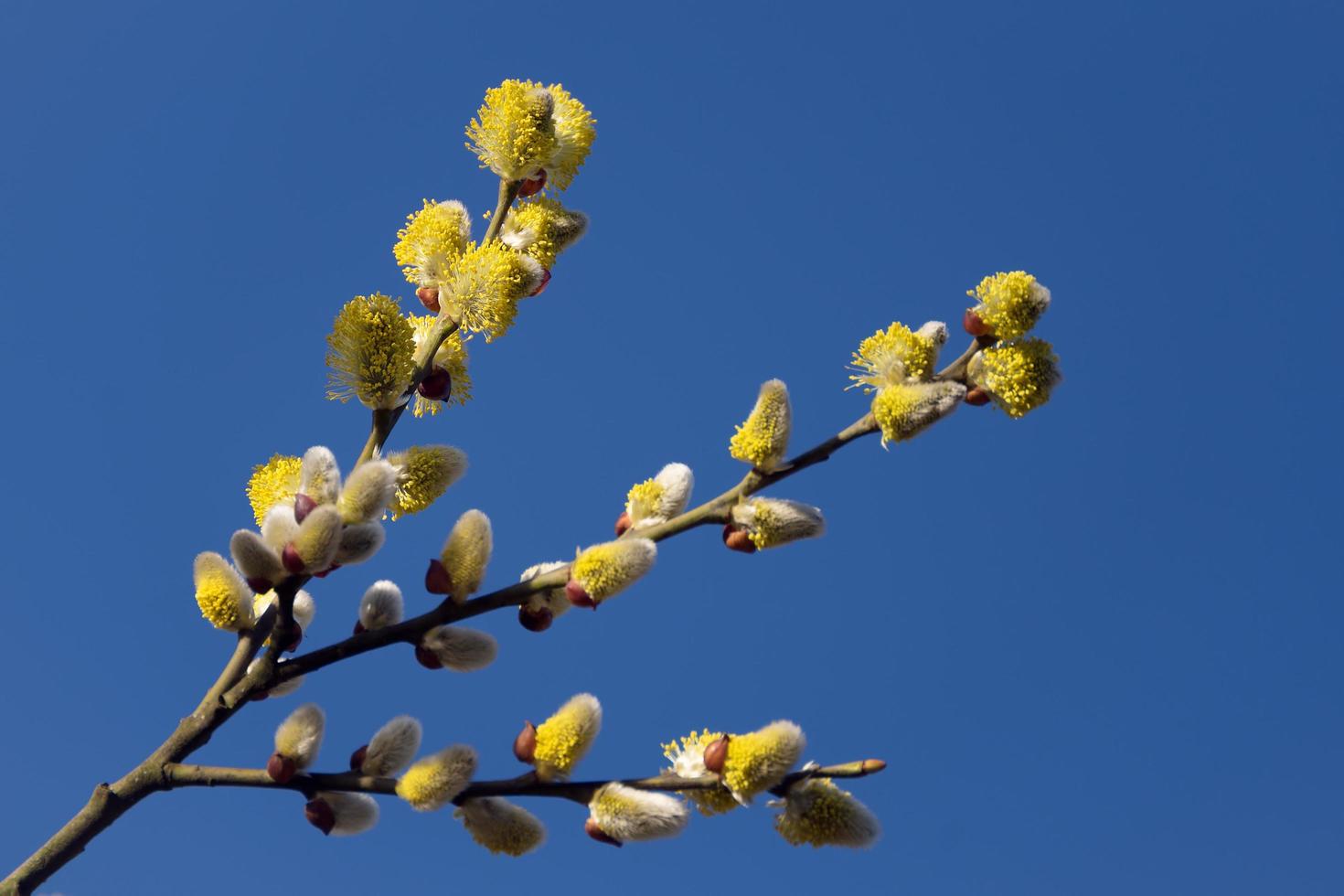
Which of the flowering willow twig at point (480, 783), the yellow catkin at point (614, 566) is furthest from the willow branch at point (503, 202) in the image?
the flowering willow twig at point (480, 783)

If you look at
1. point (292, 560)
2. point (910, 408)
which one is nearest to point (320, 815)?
point (292, 560)

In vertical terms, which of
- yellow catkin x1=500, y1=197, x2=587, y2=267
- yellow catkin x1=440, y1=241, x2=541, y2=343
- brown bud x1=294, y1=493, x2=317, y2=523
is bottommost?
brown bud x1=294, y1=493, x2=317, y2=523

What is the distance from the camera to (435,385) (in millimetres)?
2359

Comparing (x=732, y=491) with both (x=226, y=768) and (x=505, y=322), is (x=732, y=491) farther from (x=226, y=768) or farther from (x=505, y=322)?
(x=226, y=768)

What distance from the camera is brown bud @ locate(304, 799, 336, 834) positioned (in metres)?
1.97

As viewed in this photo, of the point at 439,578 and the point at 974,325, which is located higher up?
the point at 974,325

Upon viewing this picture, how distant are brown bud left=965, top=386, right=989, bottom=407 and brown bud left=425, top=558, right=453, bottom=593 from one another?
35.7 inches

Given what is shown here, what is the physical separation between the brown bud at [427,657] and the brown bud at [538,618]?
0.51ft

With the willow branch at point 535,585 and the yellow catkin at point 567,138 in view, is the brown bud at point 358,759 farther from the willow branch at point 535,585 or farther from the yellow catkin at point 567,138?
the yellow catkin at point 567,138

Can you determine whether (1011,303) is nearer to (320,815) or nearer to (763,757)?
(763,757)

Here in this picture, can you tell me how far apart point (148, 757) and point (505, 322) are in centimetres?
96

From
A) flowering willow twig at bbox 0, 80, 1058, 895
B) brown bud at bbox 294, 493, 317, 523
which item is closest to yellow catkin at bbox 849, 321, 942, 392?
flowering willow twig at bbox 0, 80, 1058, 895

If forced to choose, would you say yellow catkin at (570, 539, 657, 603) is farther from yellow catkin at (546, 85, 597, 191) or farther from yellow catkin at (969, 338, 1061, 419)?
yellow catkin at (546, 85, 597, 191)

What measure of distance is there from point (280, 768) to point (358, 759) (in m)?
0.13
